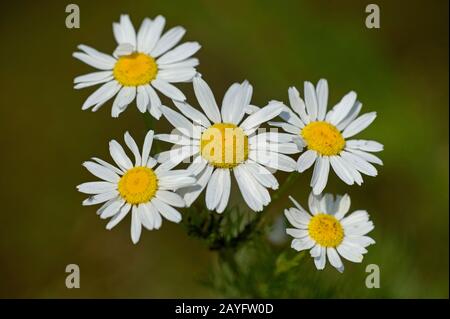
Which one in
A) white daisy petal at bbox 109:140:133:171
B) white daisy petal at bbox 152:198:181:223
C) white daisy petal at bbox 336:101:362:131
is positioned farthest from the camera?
white daisy petal at bbox 336:101:362:131

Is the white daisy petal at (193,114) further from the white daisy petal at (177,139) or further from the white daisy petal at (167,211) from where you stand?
the white daisy petal at (167,211)

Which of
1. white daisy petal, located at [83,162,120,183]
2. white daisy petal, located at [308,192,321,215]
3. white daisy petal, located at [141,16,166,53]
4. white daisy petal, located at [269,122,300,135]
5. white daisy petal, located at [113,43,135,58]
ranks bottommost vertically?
white daisy petal, located at [308,192,321,215]

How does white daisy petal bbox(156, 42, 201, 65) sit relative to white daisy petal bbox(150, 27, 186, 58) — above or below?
below

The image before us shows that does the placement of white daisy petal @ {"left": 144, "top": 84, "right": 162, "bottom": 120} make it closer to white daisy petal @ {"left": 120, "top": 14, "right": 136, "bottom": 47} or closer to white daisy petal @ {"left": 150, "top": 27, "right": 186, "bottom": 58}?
white daisy petal @ {"left": 150, "top": 27, "right": 186, "bottom": 58}

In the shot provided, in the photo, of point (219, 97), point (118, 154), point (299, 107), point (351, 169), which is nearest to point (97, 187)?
point (118, 154)

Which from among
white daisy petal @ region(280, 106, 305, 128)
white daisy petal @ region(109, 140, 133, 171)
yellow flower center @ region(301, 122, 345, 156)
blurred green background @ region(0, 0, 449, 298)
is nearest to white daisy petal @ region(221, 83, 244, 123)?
white daisy petal @ region(280, 106, 305, 128)

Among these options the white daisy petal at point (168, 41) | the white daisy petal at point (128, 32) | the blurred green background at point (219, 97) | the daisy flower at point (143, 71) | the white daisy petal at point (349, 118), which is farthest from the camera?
the blurred green background at point (219, 97)

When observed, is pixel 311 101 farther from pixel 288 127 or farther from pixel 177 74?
pixel 177 74

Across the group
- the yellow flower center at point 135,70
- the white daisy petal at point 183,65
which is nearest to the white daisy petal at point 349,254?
the white daisy petal at point 183,65
